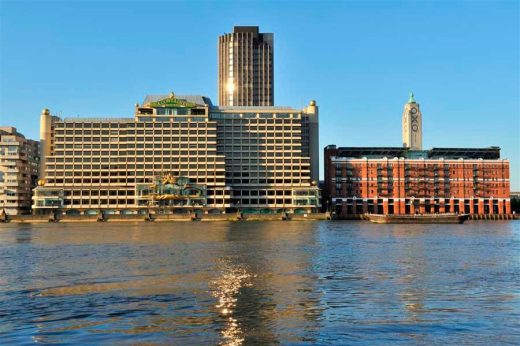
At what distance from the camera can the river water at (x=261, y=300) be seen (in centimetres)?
2727

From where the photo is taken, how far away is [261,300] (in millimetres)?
36281

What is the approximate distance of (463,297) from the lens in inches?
1470

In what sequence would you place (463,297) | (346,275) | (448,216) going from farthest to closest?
1. (448,216)
2. (346,275)
3. (463,297)

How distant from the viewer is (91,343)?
25.7 meters

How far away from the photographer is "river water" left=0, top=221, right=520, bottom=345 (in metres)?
27.3

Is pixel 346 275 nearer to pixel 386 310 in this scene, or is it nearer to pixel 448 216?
pixel 386 310

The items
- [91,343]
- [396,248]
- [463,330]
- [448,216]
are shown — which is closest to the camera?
[91,343]

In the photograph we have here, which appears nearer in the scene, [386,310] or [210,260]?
[386,310]

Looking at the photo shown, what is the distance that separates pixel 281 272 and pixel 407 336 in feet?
81.7

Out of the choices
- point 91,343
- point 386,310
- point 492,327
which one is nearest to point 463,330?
point 492,327

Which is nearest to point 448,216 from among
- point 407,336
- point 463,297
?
point 463,297

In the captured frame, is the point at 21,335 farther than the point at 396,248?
No

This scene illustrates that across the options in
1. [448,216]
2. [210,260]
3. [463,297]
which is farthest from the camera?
[448,216]

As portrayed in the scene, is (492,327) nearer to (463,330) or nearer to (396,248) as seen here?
(463,330)
